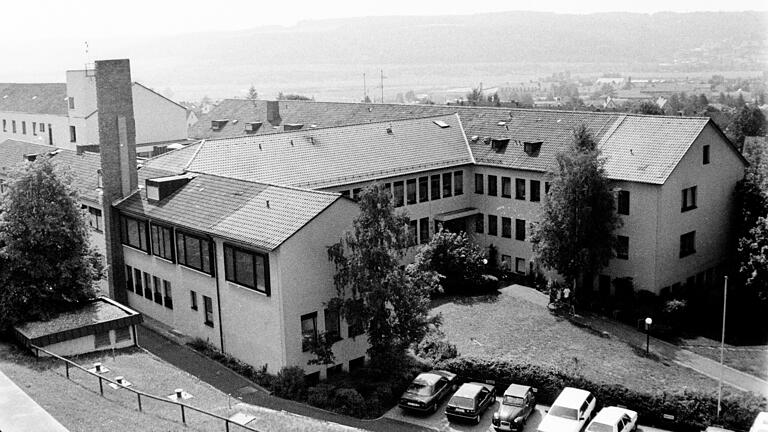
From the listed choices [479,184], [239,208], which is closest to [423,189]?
[479,184]

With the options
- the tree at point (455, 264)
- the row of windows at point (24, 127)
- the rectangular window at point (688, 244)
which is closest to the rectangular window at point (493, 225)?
the tree at point (455, 264)

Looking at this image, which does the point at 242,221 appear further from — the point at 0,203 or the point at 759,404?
the point at 759,404

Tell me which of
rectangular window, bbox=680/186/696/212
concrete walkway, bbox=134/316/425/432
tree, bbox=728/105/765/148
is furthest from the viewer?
tree, bbox=728/105/765/148

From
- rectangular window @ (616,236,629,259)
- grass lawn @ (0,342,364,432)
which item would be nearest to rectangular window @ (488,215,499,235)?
rectangular window @ (616,236,629,259)

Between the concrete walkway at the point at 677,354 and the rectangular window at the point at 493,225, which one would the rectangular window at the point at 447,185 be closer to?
the rectangular window at the point at 493,225

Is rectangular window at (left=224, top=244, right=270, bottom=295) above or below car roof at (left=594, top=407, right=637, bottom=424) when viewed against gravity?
above

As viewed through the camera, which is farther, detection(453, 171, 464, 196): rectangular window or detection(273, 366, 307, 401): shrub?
detection(453, 171, 464, 196): rectangular window

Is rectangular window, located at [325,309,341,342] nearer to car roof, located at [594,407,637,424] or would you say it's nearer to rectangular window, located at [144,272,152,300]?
car roof, located at [594,407,637,424]
